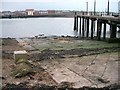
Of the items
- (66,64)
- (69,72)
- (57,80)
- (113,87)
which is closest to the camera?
(113,87)

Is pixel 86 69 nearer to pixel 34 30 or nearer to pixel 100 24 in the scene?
pixel 100 24

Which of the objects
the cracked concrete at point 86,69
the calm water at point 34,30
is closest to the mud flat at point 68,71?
the cracked concrete at point 86,69

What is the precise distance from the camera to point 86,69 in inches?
664

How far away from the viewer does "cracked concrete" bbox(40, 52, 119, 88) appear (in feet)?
47.5

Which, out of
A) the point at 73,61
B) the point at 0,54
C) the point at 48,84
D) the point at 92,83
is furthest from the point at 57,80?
the point at 0,54

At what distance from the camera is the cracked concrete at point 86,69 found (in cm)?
1447

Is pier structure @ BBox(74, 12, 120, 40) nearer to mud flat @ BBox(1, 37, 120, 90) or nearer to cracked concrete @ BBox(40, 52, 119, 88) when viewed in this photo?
mud flat @ BBox(1, 37, 120, 90)

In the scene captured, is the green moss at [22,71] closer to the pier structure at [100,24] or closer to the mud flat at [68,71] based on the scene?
the mud flat at [68,71]

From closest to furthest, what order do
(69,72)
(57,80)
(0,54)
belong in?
(57,80) < (69,72) < (0,54)

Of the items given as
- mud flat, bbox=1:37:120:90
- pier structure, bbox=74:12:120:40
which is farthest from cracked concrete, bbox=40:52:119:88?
pier structure, bbox=74:12:120:40

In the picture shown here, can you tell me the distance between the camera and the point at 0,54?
2273 cm

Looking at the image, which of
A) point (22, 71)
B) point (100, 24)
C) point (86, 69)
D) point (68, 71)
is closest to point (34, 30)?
point (100, 24)

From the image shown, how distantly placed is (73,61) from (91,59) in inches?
49.5

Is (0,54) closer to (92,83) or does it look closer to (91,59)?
(91,59)
